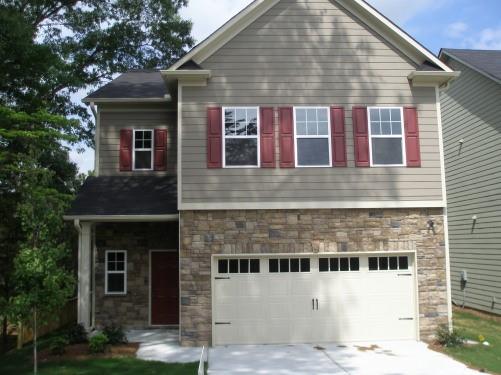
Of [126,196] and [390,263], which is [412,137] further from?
[126,196]

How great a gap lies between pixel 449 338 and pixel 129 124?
998 cm

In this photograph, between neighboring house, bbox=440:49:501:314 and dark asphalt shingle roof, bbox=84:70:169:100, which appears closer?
dark asphalt shingle roof, bbox=84:70:169:100

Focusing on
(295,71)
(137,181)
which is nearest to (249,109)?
(295,71)

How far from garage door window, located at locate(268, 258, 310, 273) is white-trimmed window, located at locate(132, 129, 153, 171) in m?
4.87

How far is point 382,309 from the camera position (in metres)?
12.2

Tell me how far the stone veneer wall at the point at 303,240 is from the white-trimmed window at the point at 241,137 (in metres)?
1.22

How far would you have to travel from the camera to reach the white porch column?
1249cm

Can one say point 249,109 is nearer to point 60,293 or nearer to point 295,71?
point 295,71

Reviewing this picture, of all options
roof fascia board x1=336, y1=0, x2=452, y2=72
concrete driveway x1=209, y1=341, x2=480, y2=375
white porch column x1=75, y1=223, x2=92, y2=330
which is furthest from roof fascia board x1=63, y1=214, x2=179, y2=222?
roof fascia board x1=336, y1=0, x2=452, y2=72

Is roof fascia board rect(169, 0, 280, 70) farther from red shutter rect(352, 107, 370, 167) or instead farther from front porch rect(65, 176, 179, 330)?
front porch rect(65, 176, 179, 330)

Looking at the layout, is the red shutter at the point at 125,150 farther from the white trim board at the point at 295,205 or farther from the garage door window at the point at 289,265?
the garage door window at the point at 289,265

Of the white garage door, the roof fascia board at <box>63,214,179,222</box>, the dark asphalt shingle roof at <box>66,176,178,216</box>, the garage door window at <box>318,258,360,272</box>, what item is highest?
the dark asphalt shingle roof at <box>66,176,178,216</box>

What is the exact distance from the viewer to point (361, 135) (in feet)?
40.3

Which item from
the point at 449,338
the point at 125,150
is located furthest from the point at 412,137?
the point at 125,150
